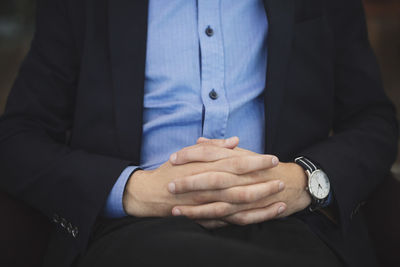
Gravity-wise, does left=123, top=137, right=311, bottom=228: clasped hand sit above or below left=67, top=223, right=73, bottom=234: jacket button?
above

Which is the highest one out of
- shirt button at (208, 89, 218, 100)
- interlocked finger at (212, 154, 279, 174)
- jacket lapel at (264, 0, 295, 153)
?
jacket lapel at (264, 0, 295, 153)

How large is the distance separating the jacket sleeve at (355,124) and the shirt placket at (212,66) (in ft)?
0.83

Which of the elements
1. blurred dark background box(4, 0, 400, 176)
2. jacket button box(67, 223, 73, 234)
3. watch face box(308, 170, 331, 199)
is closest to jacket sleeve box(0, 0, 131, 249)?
jacket button box(67, 223, 73, 234)

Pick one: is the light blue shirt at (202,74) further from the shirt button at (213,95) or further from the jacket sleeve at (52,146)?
the jacket sleeve at (52,146)

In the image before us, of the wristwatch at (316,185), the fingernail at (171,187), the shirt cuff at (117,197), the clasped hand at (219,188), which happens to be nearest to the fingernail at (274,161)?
the clasped hand at (219,188)

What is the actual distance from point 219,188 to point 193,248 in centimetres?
21

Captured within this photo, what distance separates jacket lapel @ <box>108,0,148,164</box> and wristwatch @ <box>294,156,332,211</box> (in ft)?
1.47

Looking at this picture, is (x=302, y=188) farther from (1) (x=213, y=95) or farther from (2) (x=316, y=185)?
(1) (x=213, y=95)

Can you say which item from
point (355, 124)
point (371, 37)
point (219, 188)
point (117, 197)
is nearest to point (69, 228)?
point (117, 197)

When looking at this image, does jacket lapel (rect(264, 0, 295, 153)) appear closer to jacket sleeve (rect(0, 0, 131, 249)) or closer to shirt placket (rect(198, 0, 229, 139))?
shirt placket (rect(198, 0, 229, 139))

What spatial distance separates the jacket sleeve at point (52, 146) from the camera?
2.78ft

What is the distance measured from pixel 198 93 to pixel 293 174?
339 mm

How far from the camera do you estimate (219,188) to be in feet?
2.64

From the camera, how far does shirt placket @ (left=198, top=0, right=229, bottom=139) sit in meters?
0.97
